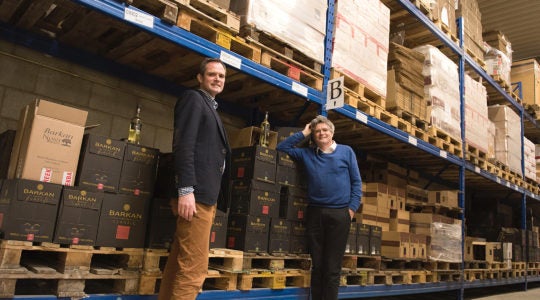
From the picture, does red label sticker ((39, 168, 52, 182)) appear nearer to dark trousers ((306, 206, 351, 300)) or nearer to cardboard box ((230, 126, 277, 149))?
cardboard box ((230, 126, 277, 149))

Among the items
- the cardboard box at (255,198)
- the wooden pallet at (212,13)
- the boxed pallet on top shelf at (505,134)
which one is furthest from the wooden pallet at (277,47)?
the boxed pallet on top shelf at (505,134)

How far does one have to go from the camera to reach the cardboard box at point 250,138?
12.7 feet

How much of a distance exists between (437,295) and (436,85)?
4.37 m

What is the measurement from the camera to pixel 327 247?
3.40 meters

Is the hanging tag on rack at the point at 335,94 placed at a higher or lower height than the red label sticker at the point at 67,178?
higher

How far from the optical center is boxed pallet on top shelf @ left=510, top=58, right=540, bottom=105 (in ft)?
31.3

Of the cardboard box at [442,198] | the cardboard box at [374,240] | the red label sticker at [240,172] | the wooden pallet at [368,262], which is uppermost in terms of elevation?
the cardboard box at [442,198]

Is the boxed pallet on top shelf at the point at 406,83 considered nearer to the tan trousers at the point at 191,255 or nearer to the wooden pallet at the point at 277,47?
the wooden pallet at the point at 277,47

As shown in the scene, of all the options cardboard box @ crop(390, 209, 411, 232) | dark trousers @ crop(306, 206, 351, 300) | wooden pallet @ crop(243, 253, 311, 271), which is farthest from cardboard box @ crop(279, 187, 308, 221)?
cardboard box @ crop(390, 209, 411, 232)

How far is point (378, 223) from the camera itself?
16.7ft

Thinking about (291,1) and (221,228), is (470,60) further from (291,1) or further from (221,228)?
(221,228)

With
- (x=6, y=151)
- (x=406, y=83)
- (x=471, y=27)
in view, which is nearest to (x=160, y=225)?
(x=6, y=151)

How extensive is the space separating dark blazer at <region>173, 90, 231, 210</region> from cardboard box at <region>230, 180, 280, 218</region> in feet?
2.91

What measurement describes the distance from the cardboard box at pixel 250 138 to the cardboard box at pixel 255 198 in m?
0.56
